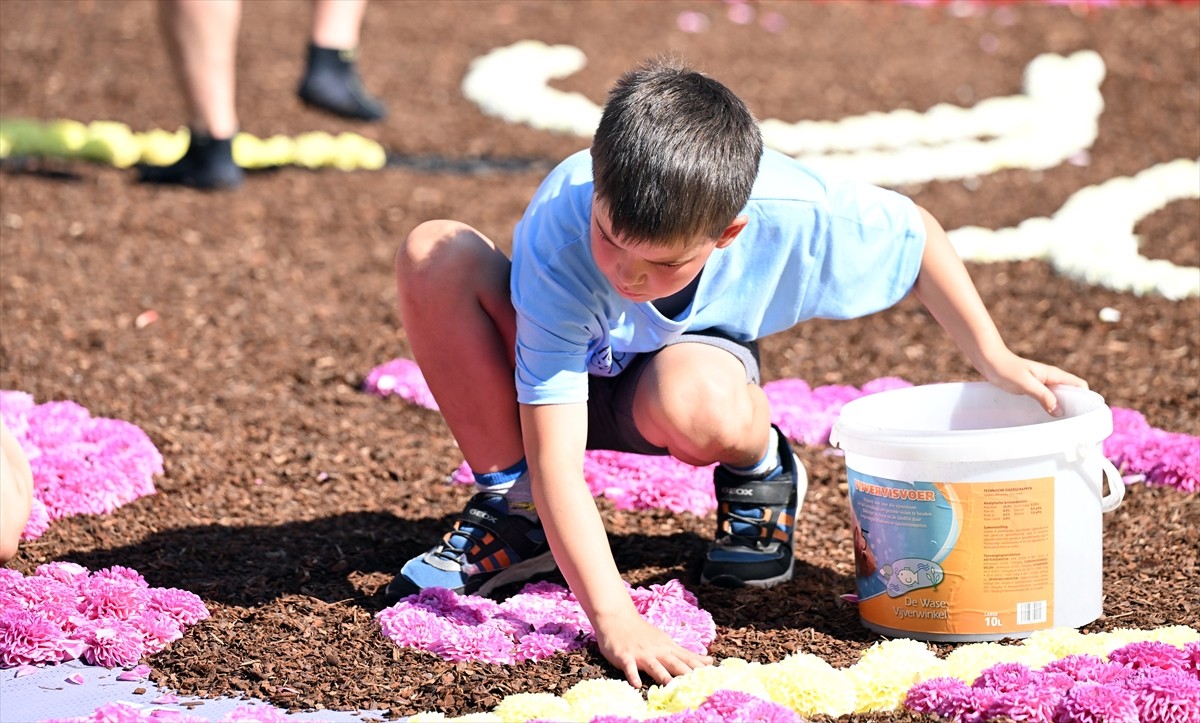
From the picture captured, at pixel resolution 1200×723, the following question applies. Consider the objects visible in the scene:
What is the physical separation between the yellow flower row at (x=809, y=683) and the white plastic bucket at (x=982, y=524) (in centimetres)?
10

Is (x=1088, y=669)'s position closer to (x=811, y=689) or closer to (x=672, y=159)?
(x=811, y=689)

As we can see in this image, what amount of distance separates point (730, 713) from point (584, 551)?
0.40 meters

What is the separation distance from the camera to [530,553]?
2969 mm

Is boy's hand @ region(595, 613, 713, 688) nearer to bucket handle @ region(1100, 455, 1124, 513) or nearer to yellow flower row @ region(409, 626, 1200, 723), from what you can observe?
yellow flower row @ region(409, 626, 1200, 723)

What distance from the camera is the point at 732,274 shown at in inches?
106

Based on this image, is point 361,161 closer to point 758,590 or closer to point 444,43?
point 444,43

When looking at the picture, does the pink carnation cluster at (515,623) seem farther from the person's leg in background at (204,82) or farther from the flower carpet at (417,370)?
the person's leg in background at (204,82)

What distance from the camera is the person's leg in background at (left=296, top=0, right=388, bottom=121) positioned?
21.4ft

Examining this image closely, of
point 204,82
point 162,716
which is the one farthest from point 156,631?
point 204,82

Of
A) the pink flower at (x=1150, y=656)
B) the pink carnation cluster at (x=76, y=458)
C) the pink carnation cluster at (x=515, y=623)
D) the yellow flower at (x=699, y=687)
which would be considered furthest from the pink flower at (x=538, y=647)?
the pink carnation cluster at (x=76, y=458)

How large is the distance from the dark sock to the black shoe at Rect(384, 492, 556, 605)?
414 centimetres

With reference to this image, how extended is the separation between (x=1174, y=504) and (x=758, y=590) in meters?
1.05

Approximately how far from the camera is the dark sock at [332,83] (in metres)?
6.62

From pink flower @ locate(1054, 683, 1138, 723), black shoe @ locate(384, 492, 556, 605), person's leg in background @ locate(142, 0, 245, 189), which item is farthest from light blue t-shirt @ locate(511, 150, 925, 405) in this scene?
person's leg in background @ locate(142, 0, 245, 189)
